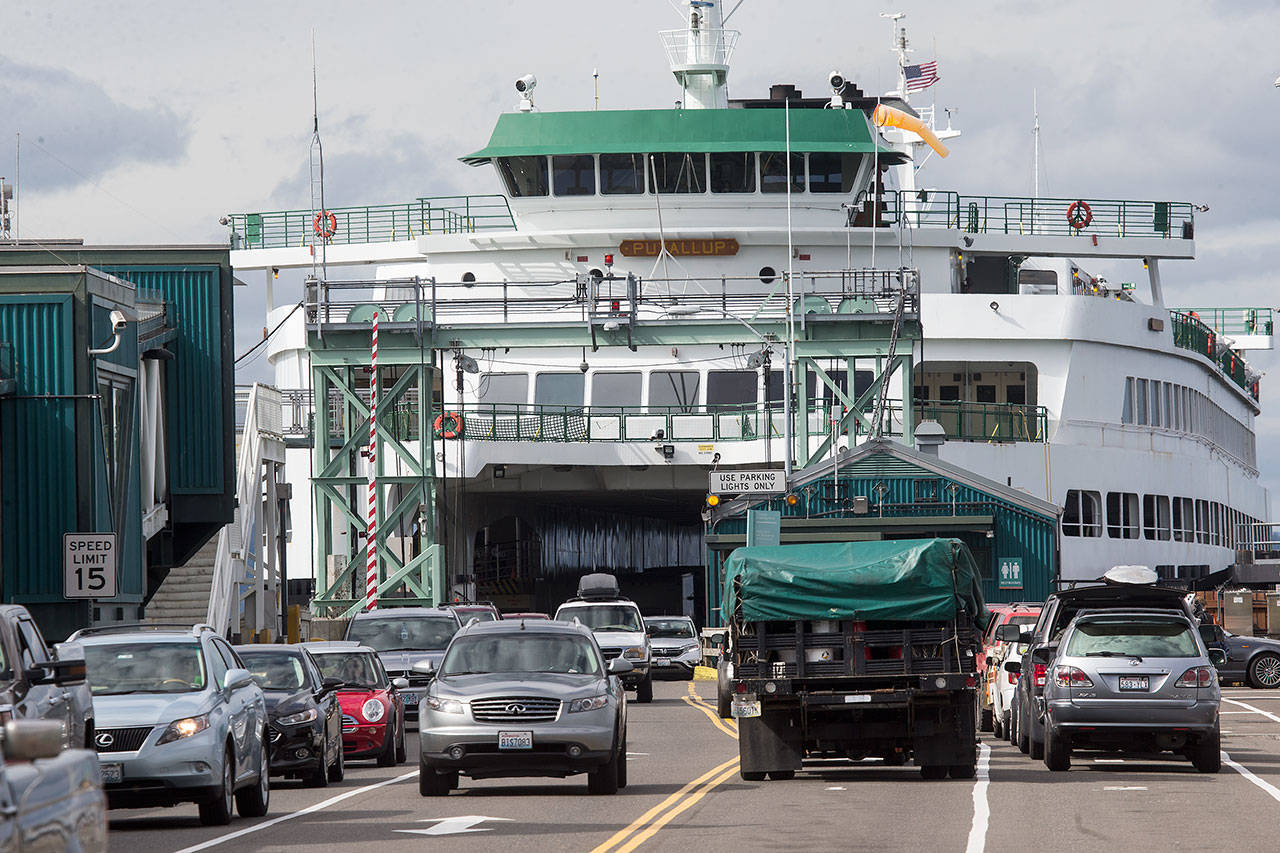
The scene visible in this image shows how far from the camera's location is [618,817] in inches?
628

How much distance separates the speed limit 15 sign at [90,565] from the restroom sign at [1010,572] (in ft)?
83.0

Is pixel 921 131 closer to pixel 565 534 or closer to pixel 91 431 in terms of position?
pixel 565 534

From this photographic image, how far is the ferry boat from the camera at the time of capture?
162 ft

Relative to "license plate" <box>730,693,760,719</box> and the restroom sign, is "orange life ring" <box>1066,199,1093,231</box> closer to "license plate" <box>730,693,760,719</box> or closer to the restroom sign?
the restroom sign

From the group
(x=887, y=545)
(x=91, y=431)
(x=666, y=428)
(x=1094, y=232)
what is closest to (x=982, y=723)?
(x=887, y=545)

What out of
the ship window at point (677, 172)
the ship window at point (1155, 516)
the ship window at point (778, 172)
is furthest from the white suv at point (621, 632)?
the ship window at point (1155, 516)

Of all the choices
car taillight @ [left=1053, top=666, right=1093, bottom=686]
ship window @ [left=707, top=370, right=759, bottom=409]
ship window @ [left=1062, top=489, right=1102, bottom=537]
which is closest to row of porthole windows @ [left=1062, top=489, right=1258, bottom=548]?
ship window @ [left=1062, top=489, right=1102, bottom=537]

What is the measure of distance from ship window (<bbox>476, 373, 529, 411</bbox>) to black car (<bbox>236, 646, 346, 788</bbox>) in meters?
31.3

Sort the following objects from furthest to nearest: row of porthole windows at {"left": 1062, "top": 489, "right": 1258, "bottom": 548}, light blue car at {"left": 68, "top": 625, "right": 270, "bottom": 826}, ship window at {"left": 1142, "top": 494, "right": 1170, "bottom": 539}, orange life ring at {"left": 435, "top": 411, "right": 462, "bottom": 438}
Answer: ship window at {"left": 1142, "top": 494, "right": 1170, "bottom": 539}, row of porthole windows at {"left": 1062, "top": 489, "right": 1258, "bottom": 548}, orange life ring at {"left": 435, "top": 411, "right": 462, "bottom": 438}, light blue car at {"left": 68, "top": 625, "right": 270, "bottom": 826}

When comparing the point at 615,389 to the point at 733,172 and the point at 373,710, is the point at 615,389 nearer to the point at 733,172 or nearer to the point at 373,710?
the point at 733,172

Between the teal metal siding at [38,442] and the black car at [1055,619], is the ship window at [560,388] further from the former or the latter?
the black car at [1055,619]

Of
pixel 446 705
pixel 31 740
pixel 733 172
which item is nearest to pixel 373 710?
pixel 446 705

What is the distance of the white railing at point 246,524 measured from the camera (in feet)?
121

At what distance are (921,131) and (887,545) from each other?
132ft
